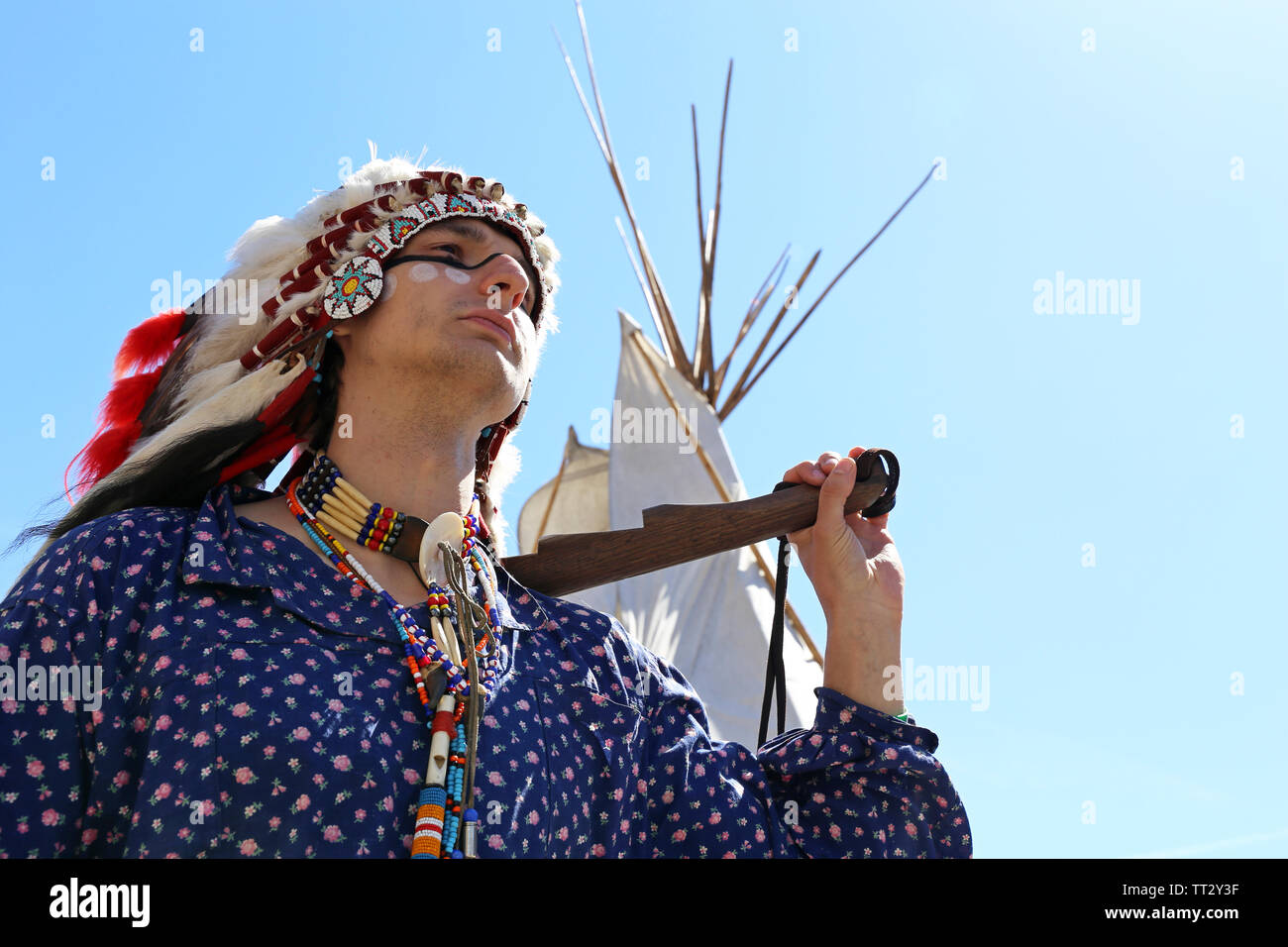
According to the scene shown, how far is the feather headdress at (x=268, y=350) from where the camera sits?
170 centimetres

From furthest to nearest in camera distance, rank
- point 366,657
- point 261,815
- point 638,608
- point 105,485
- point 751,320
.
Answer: point 751,320 < point 638,608 < point 105,485 < point 366,657 < point 261,815

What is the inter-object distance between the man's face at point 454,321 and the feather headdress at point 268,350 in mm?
39

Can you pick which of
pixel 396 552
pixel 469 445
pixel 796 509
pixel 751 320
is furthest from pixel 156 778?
pixel 751 320

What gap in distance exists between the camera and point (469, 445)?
1839 mm

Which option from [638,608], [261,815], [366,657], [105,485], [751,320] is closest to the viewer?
[261,815]

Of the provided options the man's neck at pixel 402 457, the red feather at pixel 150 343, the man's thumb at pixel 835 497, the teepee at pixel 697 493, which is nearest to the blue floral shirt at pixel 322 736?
the man's neck at pixel 402 457

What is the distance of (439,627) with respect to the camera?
61.6 inches

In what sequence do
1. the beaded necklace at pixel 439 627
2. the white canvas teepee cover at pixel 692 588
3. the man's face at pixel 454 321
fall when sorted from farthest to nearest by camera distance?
1. the white canvas teepee cover at pixel 692 588
2. the man's face at pixel 454 321
3. the beaded necklace at pixel 439 627

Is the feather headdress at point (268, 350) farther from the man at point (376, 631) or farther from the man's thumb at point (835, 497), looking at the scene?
the man's thumb at point (835, 497)

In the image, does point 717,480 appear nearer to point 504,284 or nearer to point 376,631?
point 504,284

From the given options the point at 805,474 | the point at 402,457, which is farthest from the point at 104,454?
the point at 805,474

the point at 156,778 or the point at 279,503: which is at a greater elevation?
the point at 279,503

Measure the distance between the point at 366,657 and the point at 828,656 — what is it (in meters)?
0.69
